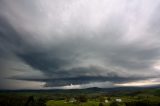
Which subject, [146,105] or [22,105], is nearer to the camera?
[146,105]

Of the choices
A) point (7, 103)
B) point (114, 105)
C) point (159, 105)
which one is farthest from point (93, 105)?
point (7, 103)

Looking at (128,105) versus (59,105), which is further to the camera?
(59,105)

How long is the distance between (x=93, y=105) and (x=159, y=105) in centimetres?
5590

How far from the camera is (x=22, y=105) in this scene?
544ft

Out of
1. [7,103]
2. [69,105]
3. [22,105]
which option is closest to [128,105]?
[69,105]

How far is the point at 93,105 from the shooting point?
163 m

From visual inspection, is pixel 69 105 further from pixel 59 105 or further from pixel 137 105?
pixel 137 105

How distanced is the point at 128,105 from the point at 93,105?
3043 cm

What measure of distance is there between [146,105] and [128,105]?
14419 millimetres

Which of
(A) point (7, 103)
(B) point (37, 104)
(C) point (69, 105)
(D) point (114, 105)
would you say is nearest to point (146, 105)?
(D) point (114, 105)

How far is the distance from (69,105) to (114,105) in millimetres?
42214

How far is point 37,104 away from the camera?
562 feet

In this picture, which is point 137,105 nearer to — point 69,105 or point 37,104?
point 69,105

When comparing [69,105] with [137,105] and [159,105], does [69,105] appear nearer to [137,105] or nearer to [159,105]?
[137,105]
